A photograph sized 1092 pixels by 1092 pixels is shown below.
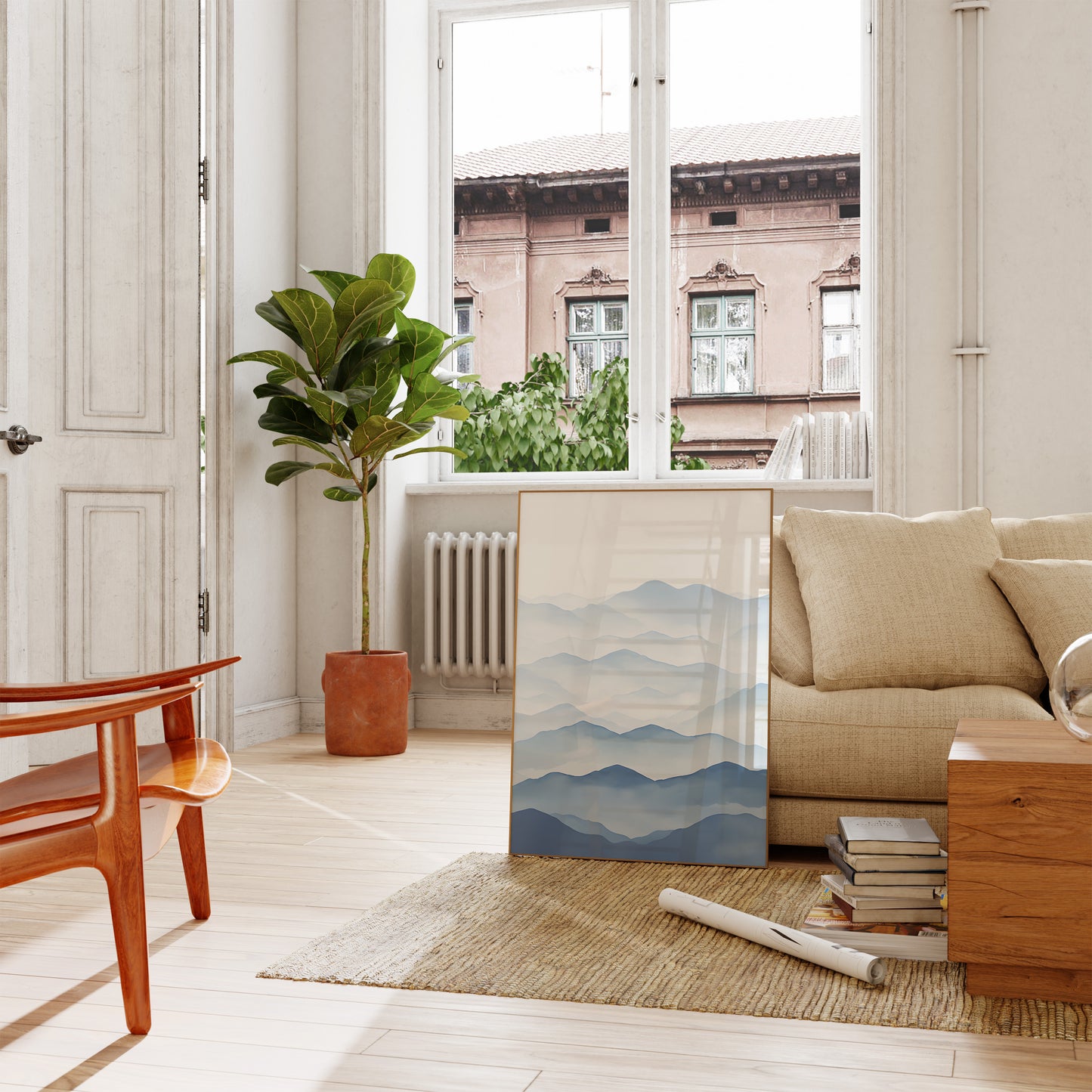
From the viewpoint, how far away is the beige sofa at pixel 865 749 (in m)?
2.67

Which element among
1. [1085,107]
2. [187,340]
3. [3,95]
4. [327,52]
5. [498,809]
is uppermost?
[327,52]

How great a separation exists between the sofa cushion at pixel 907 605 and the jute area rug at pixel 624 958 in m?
0.58

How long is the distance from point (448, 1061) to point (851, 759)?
52.1 inches

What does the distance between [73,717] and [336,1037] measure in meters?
0.61

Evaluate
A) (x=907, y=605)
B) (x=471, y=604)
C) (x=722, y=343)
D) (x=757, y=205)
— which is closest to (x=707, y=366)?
(x=722, y=343)

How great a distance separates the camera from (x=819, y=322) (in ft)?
15.9

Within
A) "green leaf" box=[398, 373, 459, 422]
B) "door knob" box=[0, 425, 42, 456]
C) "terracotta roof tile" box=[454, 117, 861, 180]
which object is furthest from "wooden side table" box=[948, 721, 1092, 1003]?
"terracotta roof tile" box=[454, 117, 861, 180]

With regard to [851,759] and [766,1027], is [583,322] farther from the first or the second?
[766,1027]

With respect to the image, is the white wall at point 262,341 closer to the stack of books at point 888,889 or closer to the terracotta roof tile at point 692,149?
the terracotta roof tile at point 692,149

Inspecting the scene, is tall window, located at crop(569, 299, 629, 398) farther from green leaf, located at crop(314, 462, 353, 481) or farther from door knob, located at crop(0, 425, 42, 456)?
door knob, located at crop(0, 425, 42, 456)

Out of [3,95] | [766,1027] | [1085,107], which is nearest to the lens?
[766,1027]

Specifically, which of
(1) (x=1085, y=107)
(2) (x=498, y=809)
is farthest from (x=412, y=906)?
(1) (x=1085, y=107)

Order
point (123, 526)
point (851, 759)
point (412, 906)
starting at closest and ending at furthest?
point (412, 906), point (851, 759), point (123, 526)

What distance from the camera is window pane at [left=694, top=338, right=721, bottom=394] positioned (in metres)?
4.95
